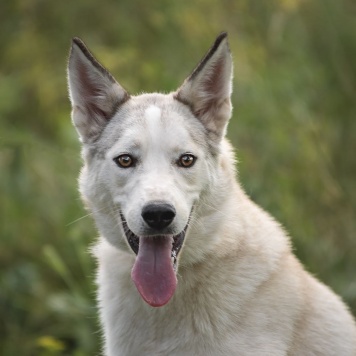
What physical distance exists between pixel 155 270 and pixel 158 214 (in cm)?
34

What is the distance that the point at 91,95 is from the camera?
18.0 feet

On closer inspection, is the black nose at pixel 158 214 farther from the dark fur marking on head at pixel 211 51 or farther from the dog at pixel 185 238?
the dark fur marking on head at pixel 211 51

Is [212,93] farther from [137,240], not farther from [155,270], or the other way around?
[155,270]

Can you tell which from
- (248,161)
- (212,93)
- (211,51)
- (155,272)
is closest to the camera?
(155,272)

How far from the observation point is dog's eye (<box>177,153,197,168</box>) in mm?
5133

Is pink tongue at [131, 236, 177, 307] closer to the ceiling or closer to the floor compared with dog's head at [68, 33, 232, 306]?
closer to the floor

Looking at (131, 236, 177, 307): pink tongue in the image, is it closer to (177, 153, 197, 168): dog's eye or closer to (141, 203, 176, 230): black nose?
(141, 203, 176, 230): black nose

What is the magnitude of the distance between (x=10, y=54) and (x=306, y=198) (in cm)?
399

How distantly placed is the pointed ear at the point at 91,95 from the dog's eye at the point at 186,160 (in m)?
0.57

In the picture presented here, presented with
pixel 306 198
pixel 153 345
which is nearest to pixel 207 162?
pixel 153 345

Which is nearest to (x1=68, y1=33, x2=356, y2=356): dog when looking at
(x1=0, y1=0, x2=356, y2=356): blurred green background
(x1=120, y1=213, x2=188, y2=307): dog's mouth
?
(x1=120, y1=213, x2=188, y2=307): dog's mouth

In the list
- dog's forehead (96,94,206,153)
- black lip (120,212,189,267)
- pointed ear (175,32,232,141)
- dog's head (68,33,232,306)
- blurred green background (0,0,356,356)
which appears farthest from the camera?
blurred green background (0,0,356,356)

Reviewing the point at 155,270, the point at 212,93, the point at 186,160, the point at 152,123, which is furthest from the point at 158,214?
the point at 212,93

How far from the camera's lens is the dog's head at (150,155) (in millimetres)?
4934
